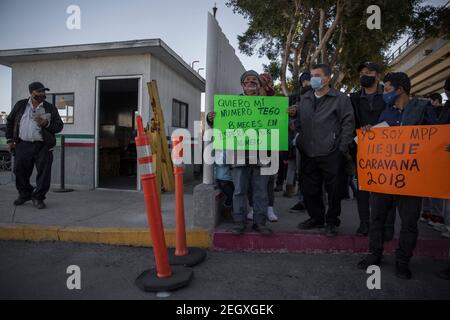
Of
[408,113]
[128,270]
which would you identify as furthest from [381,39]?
[128,270]

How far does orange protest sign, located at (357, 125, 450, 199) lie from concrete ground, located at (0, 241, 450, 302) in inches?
34.3

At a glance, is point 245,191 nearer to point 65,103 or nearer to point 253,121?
point 253,121

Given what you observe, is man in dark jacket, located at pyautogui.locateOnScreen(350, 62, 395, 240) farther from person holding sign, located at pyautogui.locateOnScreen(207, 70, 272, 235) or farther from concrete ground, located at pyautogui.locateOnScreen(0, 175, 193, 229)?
concrete ground, located at pyautogui.locateOnScreen(0, 175, 193, 229)

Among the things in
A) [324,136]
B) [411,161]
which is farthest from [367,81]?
[411,161]

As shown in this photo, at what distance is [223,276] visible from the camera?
322 centimetres

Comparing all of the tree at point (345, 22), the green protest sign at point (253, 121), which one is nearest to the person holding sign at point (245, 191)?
the green protest sign at point (253, 121)

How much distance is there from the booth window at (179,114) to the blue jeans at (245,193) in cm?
598

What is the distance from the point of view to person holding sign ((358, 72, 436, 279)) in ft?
10.3

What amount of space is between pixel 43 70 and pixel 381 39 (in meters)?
11.7

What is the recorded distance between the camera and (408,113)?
129 inches

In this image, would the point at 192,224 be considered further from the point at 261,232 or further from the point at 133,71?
the point at 133,71

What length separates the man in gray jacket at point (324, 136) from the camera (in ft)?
12.6

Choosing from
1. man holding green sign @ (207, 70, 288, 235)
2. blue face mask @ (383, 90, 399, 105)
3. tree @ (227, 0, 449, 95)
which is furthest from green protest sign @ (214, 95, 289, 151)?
tree @ (227, 0, 449, 95)

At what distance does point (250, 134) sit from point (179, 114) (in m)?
6.64
